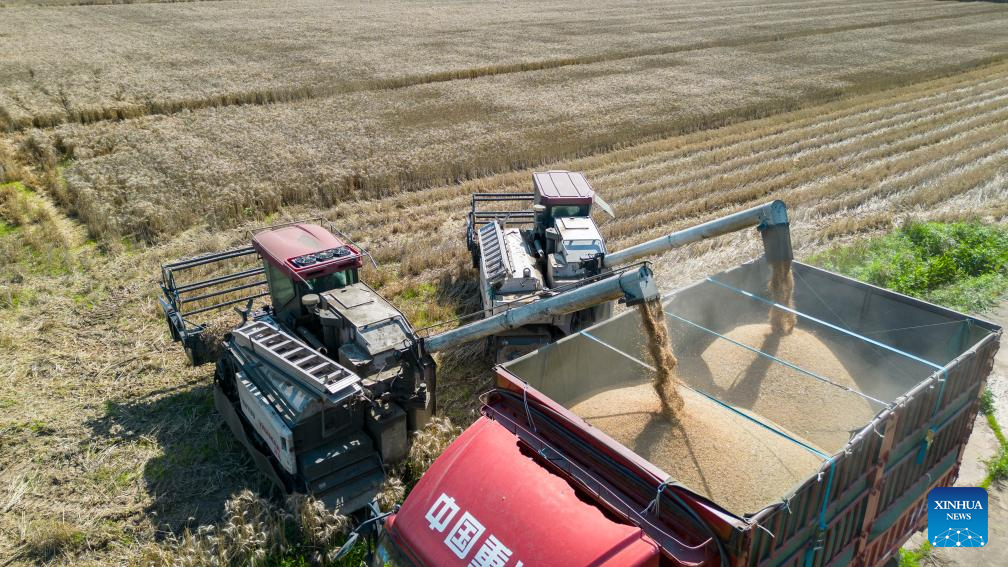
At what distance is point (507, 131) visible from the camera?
20766 millimetres

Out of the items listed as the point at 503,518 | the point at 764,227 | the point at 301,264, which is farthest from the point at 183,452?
the point at 764,227

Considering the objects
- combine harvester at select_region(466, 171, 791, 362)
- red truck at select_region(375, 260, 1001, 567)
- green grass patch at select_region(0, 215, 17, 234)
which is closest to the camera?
red truck at select_region(375, 260, 1001, 567)

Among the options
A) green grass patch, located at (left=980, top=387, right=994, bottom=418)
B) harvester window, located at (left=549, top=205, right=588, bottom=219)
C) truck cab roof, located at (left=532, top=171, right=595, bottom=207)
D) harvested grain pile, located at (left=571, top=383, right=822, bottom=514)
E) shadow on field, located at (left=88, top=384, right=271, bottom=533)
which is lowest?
shadow on field, located at (left=88, top=384, right=271, bottom=533)

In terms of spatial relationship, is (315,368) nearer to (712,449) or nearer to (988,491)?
(712,449)

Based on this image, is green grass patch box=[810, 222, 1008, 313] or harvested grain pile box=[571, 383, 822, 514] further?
green grass patch box=[810, 222, 1008, 313]

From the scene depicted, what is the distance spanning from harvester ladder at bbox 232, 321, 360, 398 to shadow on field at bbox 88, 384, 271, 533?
1478mm

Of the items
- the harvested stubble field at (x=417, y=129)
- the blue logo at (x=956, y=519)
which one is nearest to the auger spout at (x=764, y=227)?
the blue logo at (x=956, y=519)

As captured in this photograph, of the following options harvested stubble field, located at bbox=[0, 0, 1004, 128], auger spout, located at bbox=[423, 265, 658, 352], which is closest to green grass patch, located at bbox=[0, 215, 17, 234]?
harvested stubble field, located at bbox=[0, 0, 1004, 128]

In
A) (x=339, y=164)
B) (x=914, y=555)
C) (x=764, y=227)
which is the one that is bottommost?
(x=914, y=555)

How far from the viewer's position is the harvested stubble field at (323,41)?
23.3 meters

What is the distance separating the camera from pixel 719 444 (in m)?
5.46

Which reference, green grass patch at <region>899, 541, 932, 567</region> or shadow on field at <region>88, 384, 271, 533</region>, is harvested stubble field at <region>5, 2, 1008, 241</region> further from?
green grass patch at <region>899, 541, 932, 567</region>

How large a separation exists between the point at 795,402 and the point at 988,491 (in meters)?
2.93

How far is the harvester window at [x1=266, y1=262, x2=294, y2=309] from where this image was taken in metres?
8.82
